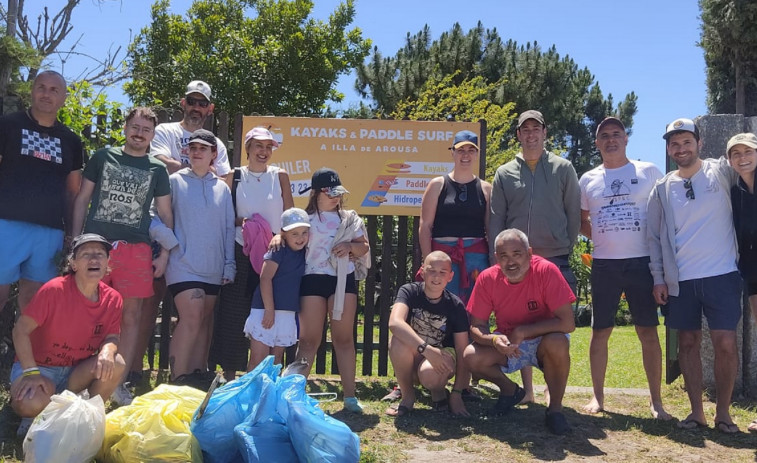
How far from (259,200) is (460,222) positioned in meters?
1.51

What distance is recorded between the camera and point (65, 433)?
330 cm

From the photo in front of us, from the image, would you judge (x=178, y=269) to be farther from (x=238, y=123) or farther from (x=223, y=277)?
(x=238, y=123)

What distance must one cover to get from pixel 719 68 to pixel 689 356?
1928 centimetres

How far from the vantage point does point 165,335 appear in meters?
6.60

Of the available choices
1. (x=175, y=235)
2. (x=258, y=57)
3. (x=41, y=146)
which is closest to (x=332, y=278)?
(x=175, y=235)

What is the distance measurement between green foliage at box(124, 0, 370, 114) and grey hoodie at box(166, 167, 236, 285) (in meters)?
13.9

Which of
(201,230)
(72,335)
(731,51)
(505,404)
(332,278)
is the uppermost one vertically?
(731,51)

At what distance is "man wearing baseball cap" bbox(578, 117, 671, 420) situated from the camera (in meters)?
5.14

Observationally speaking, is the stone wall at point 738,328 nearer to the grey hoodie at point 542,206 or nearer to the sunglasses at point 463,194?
the grey hoodie at point 542,206

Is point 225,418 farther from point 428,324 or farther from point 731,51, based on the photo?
point 731,51

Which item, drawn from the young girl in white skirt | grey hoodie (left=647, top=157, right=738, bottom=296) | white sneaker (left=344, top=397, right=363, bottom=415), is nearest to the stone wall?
grey hoodie (left=647, top=157, right=738, bottom=296)

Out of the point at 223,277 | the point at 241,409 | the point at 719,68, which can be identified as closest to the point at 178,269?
the point at 223,277

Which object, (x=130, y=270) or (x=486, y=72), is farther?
(x=486, y=72)

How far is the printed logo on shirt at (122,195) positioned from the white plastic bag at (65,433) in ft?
5.38
